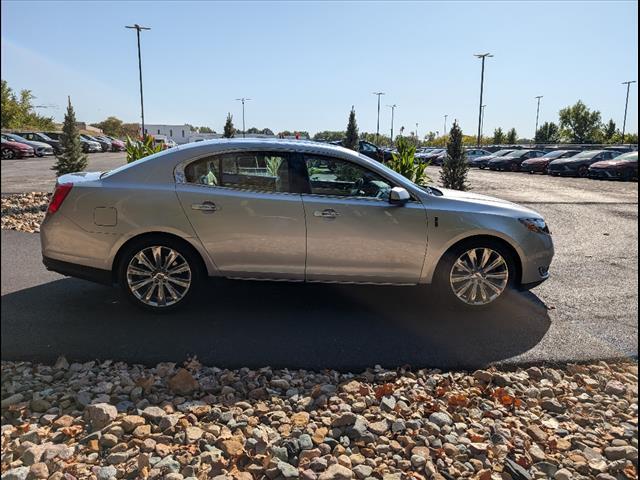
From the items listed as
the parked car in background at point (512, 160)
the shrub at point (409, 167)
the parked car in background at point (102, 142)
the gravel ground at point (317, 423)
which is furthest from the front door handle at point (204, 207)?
the parked car in background at point (102, 142)

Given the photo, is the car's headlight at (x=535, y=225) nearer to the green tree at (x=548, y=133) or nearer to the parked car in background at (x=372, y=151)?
the parked car in background at (x=372, y=151)

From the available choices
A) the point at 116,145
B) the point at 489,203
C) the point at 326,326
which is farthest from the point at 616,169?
the point at 116,145

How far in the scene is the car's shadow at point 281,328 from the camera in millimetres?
3836

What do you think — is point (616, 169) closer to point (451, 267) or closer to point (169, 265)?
point (451, 267)

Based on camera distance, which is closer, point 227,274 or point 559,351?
point 559,351

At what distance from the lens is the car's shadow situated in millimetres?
3836

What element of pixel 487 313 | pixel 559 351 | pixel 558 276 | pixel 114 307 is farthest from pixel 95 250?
pixel 558 276

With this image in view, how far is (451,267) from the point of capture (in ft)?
15.5

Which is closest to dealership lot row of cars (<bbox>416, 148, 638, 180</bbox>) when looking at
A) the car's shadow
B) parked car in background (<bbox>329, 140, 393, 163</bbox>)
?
parked car in background (<bbox>329, 140, 393, 163</bbox>)

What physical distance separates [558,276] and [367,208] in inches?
124

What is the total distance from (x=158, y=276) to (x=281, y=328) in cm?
117

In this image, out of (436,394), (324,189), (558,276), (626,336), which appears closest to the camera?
(436,394)

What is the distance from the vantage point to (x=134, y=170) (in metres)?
4.55

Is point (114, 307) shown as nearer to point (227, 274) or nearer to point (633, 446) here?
point (227, 274)
